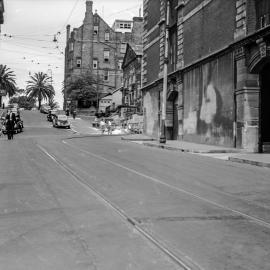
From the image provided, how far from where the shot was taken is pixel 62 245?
18.1ft

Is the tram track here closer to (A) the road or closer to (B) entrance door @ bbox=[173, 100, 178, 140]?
(A) the road

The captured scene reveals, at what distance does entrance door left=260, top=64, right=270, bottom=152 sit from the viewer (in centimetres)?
2361

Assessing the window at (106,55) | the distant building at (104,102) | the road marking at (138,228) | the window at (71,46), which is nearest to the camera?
the road marking at (138,228)

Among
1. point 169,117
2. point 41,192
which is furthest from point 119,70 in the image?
point 41,192

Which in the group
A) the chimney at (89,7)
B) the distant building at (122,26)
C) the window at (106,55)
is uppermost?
the chimney at (89,7)

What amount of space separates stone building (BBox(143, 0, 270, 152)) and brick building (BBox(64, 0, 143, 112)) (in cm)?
5892

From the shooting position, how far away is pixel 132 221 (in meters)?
6.79

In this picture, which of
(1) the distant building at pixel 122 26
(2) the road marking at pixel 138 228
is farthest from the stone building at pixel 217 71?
(1) the distant building at pixel 122 26

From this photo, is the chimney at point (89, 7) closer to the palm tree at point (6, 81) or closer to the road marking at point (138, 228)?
the palm tree at point (6, 81)

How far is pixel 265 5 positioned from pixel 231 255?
19.7 m

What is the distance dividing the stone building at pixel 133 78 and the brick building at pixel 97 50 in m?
21.0

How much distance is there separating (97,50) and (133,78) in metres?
31.3

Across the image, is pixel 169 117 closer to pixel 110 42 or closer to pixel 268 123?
pixel 268 123

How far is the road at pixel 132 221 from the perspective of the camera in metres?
5.02
